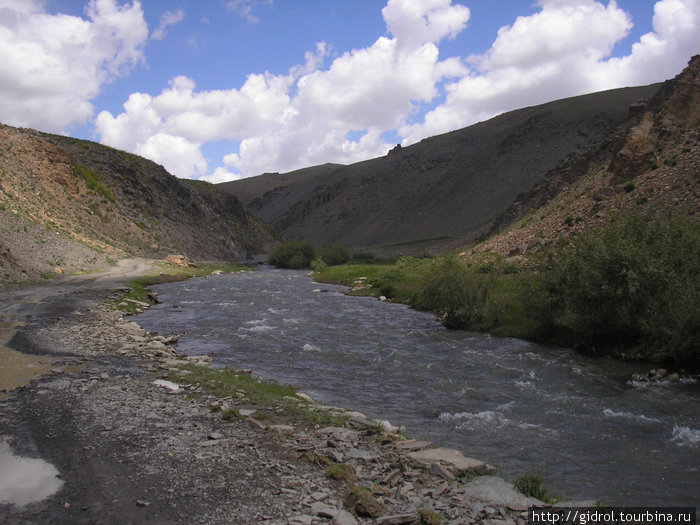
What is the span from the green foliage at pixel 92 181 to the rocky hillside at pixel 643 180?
5529 cm

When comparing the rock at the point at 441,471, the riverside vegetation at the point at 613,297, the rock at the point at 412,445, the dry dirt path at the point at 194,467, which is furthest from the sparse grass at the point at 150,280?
the rock at the point at 441,471

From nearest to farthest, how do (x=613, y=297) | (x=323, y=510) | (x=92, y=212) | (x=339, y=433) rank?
(x=323, y=510) → (x=339, y=433) → (x=613, y=297) → (x=92, y=212)

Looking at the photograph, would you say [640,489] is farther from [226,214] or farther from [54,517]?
[226,214]

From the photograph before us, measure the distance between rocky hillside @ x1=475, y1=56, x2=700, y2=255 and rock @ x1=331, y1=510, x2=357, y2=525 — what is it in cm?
2874

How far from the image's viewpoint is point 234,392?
12984 millimetres

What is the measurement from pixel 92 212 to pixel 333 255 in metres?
34.5

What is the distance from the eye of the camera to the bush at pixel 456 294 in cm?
2609

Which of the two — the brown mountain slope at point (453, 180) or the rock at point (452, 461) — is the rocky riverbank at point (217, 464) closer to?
the rock at point (452, 461)


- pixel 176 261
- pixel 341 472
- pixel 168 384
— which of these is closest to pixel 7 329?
pixel 168 384

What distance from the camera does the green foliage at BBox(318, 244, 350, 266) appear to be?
8125cm

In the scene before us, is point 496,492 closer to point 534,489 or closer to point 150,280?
point 534,489

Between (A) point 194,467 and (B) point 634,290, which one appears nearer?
(A) point 194,467

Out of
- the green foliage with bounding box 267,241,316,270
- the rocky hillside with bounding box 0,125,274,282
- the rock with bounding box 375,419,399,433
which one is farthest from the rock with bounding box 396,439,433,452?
the green foliage with bounding box 267,241,316,270

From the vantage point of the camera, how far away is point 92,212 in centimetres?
6875
